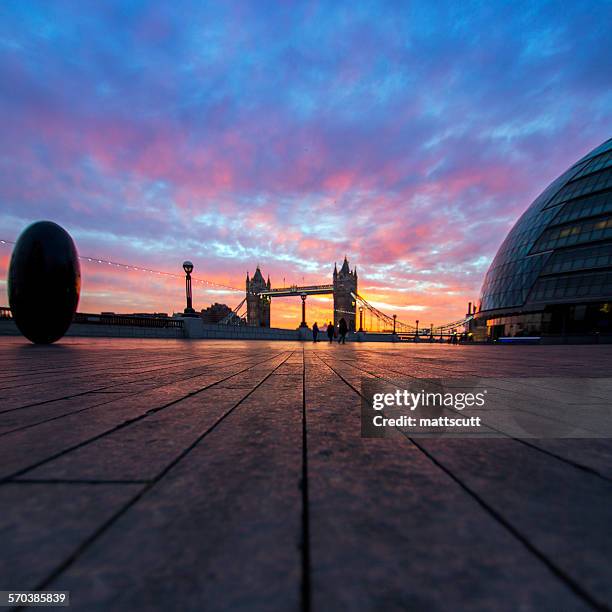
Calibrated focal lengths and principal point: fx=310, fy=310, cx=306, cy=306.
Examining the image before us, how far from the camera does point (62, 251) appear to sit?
775cm

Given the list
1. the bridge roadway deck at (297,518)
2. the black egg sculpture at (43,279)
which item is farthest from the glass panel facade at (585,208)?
the black egg sculpture at (43,279)

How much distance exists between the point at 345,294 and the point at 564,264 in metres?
45.0

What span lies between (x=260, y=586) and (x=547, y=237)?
45.5 metres

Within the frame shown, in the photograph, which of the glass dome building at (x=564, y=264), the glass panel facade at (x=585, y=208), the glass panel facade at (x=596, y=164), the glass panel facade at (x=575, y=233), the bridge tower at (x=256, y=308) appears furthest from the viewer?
the bridge tower at (x=256, y=308)

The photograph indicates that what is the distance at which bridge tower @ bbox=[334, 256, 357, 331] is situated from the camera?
7219 cm

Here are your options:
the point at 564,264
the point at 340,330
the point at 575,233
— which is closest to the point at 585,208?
the point at 575,233

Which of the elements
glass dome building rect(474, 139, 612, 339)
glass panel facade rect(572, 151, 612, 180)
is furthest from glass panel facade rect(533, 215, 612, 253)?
glass panel facade rect(572, 151, 612, 180)

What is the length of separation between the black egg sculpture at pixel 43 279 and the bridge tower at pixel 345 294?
63.3 metres

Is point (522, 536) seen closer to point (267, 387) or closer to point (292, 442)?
point (292, 442)

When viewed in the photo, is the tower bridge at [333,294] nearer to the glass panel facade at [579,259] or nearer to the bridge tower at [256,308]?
the bridge tower at [256,308]

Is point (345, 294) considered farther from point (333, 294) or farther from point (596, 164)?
point (596, 164)

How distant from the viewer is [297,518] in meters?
0.78

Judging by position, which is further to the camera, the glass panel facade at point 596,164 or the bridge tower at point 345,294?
the bridge tower at point 345,294

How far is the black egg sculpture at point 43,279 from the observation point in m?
7.41
